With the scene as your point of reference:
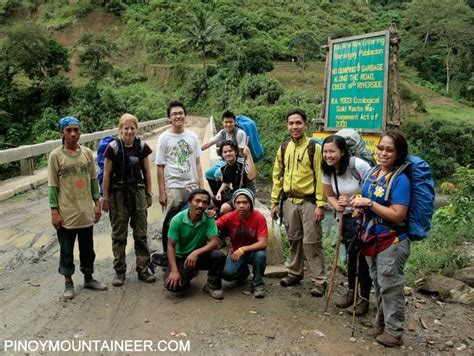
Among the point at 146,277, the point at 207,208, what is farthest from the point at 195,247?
the point at 146,277

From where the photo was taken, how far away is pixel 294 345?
11.0 ft

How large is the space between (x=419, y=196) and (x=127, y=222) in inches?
112

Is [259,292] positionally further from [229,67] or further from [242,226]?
[229,67]

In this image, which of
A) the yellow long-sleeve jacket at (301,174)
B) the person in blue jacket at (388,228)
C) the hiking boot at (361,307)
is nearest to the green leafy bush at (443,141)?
the yellow long-sleeve jacket at (301,174)

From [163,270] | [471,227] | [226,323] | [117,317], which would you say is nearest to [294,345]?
[226,323]

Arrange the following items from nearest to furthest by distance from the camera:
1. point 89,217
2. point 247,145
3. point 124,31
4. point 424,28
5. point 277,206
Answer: point 89,217 → point 277,206 → point 247,145 → point 424,28 → point 124,31

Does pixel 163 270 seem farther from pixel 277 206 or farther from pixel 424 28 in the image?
pixel 424 28

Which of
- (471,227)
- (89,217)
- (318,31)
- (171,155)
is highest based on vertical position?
(318,31)

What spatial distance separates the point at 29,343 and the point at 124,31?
59.5 metres

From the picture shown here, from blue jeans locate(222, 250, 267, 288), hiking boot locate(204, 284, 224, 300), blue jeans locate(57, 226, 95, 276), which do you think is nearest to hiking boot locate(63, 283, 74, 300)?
blue jeans locate(57, 226, 95, 276)

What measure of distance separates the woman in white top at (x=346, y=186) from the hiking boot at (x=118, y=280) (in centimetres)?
223

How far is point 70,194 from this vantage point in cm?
398

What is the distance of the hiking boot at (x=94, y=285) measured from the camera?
13.9 feet

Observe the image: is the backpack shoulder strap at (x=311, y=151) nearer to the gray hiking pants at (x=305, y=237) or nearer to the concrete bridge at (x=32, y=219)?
the gray hiking pants at (x=305, y=237)
